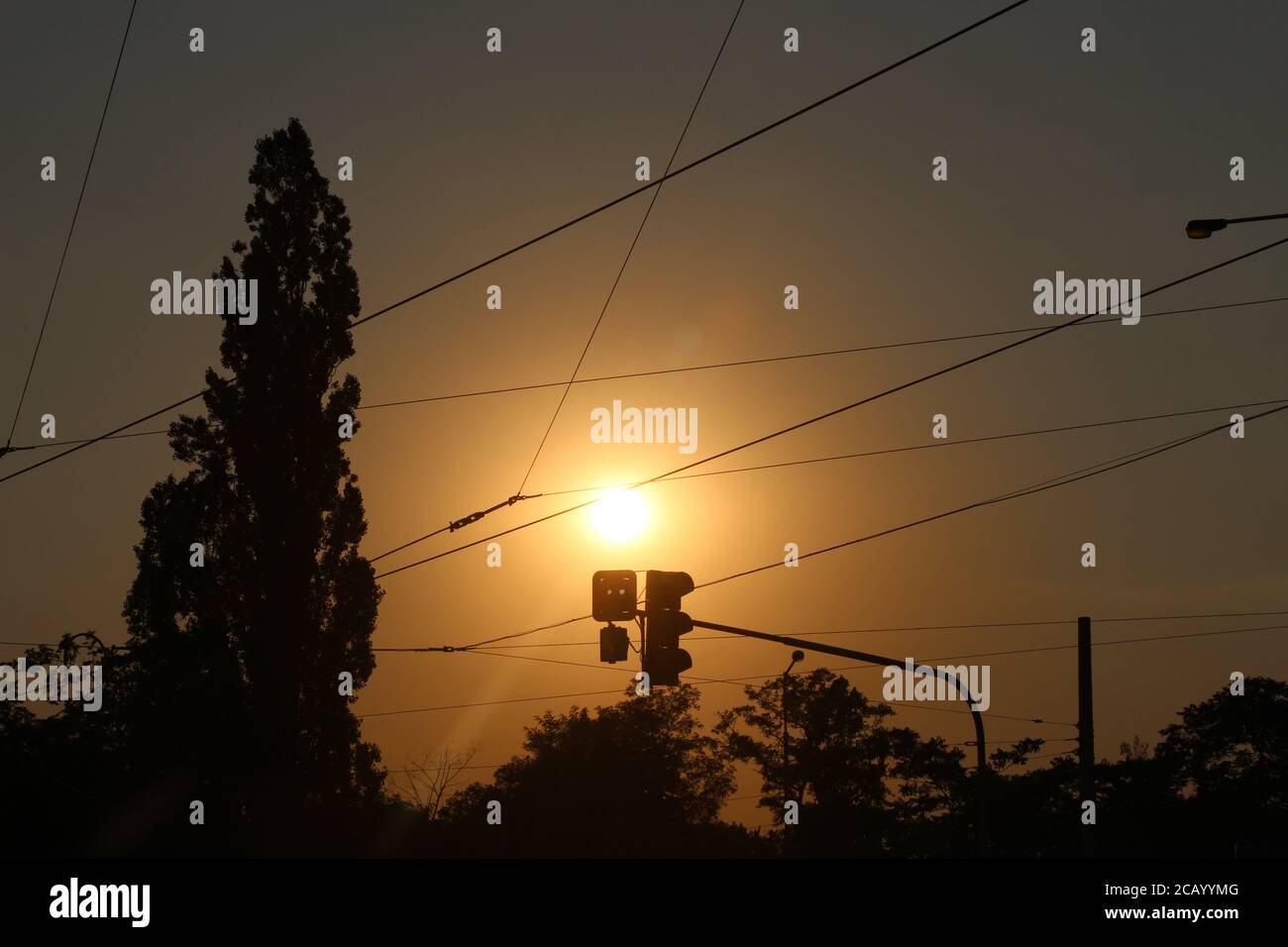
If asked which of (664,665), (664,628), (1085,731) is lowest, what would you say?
(1085,731)

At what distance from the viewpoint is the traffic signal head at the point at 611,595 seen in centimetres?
1911

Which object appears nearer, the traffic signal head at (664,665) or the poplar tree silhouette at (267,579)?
the traffic signal head at (664,665)

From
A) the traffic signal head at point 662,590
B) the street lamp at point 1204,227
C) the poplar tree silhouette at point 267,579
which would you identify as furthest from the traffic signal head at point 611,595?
the poplar tree silhouette at point 267,579

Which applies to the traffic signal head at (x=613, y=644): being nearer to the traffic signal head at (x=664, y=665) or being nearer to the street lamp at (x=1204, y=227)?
the traffic signal head at (x=664, y=665)

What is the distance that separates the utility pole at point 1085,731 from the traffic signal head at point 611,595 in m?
9.50

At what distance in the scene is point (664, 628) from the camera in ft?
63.4

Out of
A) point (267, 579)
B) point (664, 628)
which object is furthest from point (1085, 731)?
point (267, 579)

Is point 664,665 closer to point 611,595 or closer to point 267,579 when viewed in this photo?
point 611,595

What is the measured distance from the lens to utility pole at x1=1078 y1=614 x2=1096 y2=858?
23.7 meters

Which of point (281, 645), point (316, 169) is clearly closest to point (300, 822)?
point (281, 645)

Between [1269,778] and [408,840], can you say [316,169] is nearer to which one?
[408,840]

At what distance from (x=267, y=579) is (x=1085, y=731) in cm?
2134

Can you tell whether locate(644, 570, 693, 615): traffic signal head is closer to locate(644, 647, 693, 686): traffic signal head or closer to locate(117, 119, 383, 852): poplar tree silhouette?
locate(644, 647, 693, 686): traffic signal head
